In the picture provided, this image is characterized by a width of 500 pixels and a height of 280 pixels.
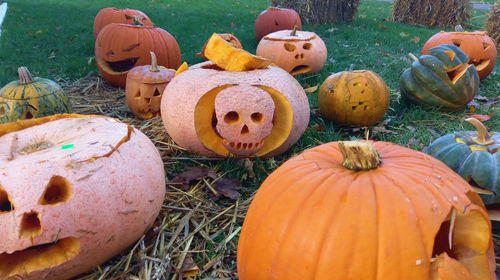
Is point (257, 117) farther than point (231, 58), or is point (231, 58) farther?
point (231, 58)

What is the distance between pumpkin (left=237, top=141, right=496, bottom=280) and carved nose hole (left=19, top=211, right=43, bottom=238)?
3.16ft

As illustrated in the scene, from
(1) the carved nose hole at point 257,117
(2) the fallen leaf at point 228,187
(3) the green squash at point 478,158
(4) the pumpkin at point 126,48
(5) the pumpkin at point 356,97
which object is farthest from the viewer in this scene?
(4) the pumpkin at point 126,48

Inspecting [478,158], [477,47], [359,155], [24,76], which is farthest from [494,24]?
[24,76]

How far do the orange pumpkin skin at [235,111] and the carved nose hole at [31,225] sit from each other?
1282 mm

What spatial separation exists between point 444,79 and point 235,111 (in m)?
2.54

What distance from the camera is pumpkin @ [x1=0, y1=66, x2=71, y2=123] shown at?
3098 millimetres

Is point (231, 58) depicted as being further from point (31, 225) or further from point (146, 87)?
point (31, 225)

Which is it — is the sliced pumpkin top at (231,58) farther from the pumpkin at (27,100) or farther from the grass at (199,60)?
the pumpkin at (27,100)

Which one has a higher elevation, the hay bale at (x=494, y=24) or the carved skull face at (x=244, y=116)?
the carved skull face at (x=244, y=116)

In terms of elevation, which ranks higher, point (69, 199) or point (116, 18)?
point (116, 18)

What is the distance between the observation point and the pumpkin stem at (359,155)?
1435 mm

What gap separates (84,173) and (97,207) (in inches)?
7.1

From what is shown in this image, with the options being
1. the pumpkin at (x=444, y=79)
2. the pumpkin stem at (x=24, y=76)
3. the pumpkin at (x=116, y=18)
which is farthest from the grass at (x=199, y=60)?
the pumpkin stem at (x=24, y=76)

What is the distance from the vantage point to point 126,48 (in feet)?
15.2
